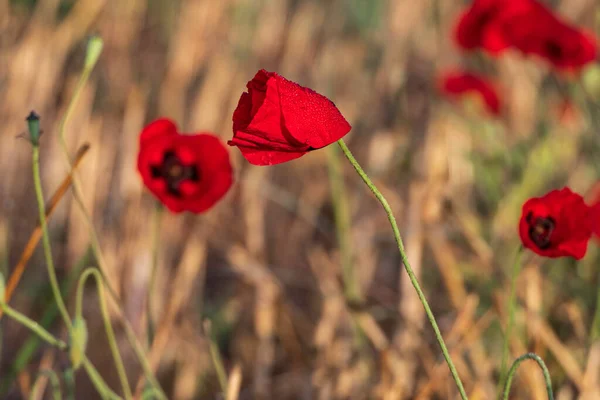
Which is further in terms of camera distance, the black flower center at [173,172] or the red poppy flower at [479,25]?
the red poppy flower at [479,25]

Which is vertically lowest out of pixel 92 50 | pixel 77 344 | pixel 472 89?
pixel 77 344

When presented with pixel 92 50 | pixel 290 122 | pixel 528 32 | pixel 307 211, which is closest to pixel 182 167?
pixel 92 50

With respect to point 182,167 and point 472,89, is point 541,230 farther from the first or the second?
point 472,89

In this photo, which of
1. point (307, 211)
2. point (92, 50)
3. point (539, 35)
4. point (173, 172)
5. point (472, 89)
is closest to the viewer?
point (92, 50)

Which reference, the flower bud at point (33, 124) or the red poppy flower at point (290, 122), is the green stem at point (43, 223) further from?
the red poppy flower at point (290, 122)

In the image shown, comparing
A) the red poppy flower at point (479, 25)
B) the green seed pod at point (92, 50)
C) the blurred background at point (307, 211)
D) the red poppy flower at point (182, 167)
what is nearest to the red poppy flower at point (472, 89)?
the blurred background at point (307, 211)

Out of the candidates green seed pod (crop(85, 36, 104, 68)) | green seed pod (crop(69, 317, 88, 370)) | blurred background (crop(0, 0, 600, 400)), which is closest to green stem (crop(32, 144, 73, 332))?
green seed pod (crop(69, 317, 88, 370))
